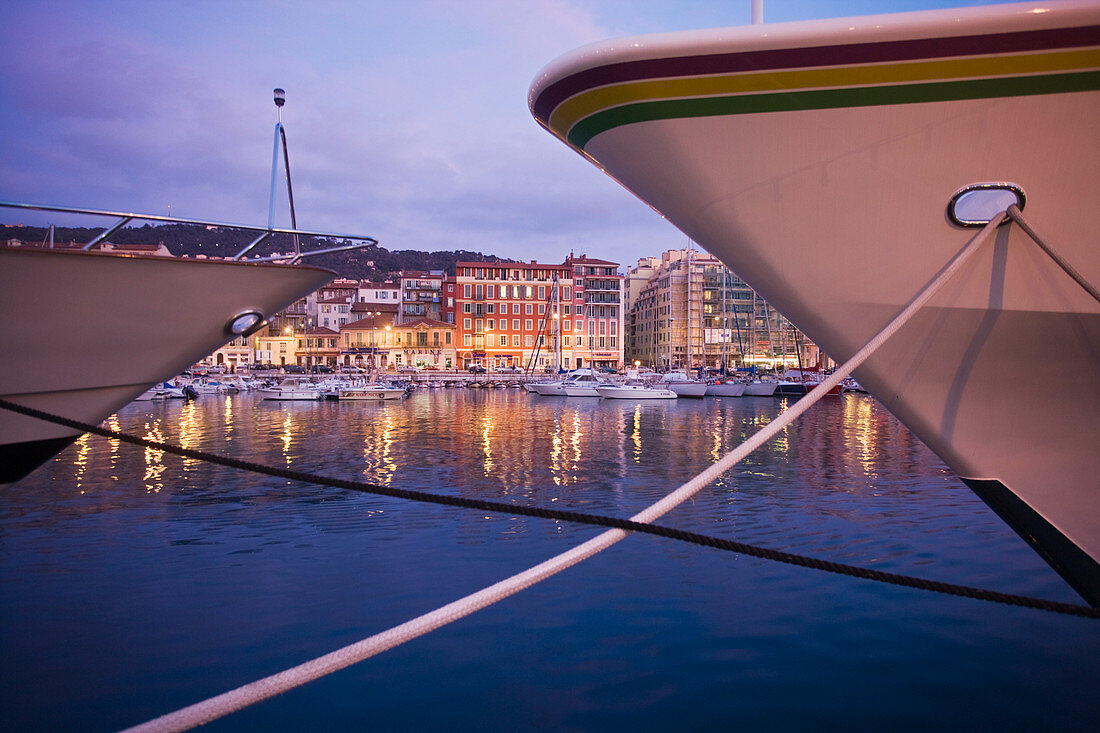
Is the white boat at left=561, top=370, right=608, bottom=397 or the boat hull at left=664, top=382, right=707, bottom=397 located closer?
the boat hull at left=664, top=382, right=707, bottom=397

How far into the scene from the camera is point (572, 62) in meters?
2.61

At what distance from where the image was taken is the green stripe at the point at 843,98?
232cm

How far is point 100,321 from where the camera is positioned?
3.64 meters

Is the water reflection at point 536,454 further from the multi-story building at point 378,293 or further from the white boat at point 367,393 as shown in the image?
the multi-story building at point 378,293

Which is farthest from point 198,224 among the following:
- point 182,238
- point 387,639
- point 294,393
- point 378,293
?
point 378,293

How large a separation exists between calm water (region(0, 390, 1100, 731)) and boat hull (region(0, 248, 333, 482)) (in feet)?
6.11

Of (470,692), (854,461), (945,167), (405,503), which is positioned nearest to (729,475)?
(854,461)

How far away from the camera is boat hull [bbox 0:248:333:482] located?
132 inches

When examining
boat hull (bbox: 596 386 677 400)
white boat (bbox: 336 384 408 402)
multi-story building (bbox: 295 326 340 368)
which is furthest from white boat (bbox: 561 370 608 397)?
multi-story building (bbox: 295 326 340 368)

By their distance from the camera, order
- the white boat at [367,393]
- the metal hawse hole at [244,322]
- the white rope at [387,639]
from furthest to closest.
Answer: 1. the white boat at [367,393]
2. the metal hawse hole at [244,322]
3. the white rope at [387,639]

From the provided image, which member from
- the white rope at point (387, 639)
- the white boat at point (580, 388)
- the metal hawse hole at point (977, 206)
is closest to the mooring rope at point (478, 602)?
the white rope at point (387, 639)

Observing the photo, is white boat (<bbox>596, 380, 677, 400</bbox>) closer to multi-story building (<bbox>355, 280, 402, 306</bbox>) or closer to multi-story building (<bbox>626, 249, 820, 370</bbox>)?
multi-story building (<bbox>626, 249, 820, 370</bbox>)

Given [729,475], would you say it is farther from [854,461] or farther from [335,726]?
[335,726]

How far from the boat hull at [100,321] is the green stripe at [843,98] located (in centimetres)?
257
